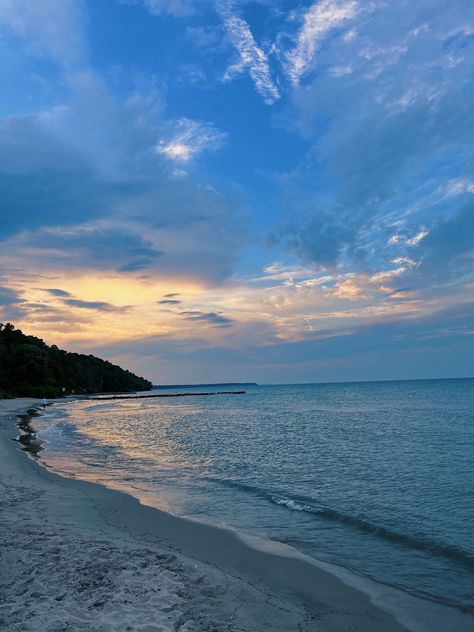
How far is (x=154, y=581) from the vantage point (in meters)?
8.13

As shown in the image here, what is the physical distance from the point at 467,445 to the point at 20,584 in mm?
29646

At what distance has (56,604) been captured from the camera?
6.77 meters

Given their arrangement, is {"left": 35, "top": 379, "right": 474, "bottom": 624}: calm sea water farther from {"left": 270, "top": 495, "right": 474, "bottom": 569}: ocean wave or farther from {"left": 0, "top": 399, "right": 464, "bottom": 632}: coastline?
{"left": 0, "top": 399, "right": 464, "bottom": 632}: coastline

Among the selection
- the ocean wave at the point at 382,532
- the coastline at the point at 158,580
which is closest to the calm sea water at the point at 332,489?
the ocean wave at the point at 382,532

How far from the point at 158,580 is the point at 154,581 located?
0.10m

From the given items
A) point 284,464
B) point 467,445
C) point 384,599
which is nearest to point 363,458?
point 284,464

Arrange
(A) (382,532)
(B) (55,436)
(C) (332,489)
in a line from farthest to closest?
(B) (55,436), (C) (332,489), (A) (382,532)

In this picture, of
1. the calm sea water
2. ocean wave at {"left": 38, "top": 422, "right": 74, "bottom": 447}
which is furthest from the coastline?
ocean wave at {"left": 38, "top": 422, "right": 74, "bottom": 447}

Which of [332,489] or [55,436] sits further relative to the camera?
[55,436]

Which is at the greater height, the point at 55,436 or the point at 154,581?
the point at 154,581

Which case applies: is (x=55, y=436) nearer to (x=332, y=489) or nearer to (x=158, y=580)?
(x=332, y=489)

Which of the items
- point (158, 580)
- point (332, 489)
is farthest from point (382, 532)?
point (158, 580)

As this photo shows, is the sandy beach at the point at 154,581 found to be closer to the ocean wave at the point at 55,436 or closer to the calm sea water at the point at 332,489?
the calm sea water at the point at 332,489

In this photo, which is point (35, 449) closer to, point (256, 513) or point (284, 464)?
point (284, 464)
